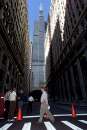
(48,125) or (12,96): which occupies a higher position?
(12,96)

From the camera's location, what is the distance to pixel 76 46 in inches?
1921

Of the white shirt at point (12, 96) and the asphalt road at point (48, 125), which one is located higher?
the white shirt at point (12, 96)

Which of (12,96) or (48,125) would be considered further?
(12,96)

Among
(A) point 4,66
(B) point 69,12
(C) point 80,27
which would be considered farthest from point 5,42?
(B) point 69,12

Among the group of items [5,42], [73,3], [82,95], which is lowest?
[82,95]

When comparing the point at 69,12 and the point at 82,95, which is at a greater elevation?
the point at 69,12

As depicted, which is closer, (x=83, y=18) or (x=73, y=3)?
(x=83, y=18)

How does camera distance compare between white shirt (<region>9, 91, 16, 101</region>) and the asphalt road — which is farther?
white shirt (<region>9, 91, 16, 101</region>)

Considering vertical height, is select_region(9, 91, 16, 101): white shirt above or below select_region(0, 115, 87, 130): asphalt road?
above

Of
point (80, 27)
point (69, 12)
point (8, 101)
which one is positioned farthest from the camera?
point (69, 12)

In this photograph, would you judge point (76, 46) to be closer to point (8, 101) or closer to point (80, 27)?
point (80, 27)

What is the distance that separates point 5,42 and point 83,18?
529 inches

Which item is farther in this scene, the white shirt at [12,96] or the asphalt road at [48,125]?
the white shirt at [12,96]

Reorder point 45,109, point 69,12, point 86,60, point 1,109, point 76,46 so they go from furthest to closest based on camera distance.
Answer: point 69,12, point 76,46, point 86,60, point 1,109, point 45,109
